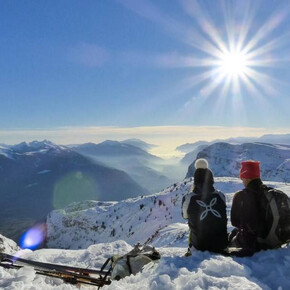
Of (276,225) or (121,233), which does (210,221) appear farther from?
(121,233)

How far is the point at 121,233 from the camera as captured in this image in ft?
171

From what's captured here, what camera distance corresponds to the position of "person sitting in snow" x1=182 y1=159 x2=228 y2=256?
7.69 meters

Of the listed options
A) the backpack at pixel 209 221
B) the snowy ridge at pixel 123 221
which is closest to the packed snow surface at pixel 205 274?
the backpack at pixel 209 221

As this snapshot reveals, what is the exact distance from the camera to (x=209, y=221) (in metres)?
7.70

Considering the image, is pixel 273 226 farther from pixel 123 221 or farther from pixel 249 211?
pixel 123 221

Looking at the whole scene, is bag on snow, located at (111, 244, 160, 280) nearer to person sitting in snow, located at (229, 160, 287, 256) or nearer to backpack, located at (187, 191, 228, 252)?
backpack, located at (187, 191, 228, 252)

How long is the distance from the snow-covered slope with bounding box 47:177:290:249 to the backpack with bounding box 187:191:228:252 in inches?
521

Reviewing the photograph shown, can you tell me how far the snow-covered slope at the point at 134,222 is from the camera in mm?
38062

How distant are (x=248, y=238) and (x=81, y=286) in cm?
377

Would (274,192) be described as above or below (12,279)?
above

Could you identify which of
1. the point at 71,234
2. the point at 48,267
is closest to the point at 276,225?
the point at 48,267

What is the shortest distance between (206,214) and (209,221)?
0.53 ft

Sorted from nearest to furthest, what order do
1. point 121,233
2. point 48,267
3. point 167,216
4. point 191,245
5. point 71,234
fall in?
point 191,245 → point 48,267 → point 167,216 → point 121,233 → point 71,234

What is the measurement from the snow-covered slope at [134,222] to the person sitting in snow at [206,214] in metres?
13.2
